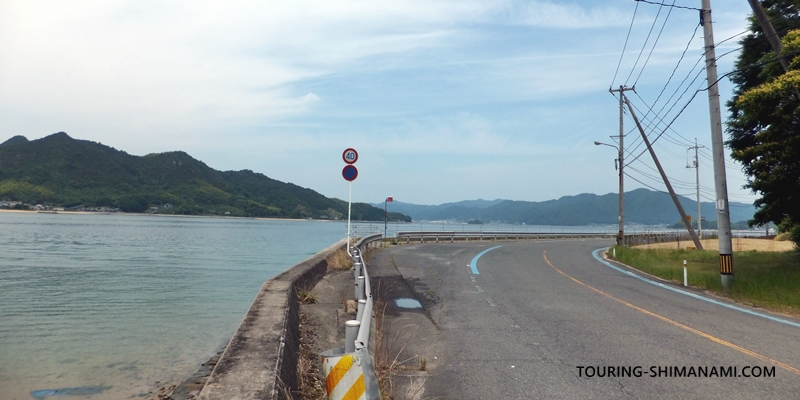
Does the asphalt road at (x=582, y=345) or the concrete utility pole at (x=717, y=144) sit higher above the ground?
the concrete utility pole at (x=717, y=144)

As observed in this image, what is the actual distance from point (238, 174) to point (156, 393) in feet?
654

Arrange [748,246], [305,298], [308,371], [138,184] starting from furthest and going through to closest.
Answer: [138,184] < [748,246] < [305,298] < [308,371]

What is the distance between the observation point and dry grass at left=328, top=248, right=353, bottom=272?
15311 mm

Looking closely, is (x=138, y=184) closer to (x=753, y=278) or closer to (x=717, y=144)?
(x=717, y=144)

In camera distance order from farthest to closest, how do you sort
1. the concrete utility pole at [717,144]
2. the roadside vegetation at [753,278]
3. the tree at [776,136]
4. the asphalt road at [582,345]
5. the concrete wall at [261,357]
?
the concrete utility pole at [717,144]
the tree at [776,136]
the roadside vegetation at [753,278]
the asphalt road at [582,345]
the concrete wall at [261,357]

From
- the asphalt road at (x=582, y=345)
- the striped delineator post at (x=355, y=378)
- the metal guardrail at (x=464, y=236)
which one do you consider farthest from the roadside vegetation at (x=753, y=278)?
the metal guardrail at (x=464, y=236)

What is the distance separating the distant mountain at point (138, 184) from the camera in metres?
132

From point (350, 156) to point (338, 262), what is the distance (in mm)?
3383

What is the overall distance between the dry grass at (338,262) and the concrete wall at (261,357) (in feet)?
23.0

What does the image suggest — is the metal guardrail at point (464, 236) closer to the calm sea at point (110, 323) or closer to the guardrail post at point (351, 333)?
the calm sea at point (110, 323)

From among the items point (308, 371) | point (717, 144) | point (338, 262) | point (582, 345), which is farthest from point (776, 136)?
point (308, 371)

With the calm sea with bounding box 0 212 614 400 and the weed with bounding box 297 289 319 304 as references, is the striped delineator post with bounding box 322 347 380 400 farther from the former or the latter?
the weed with bounding box 297 289 319 304

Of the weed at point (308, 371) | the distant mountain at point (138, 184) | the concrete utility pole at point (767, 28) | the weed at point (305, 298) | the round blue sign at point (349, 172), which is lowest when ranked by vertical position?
the weed at point (308, 371)

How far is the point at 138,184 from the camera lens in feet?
517
